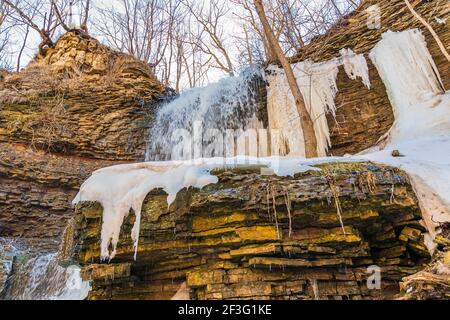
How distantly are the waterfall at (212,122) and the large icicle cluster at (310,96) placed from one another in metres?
0.44

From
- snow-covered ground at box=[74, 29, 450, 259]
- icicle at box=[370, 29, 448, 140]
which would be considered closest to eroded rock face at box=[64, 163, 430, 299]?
snow-covered ground at box=[74, 29, 450, 259]

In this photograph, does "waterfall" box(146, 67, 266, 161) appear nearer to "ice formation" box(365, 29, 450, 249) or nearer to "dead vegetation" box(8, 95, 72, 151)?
"dead vegetation" box(8, 95, 72, 151)

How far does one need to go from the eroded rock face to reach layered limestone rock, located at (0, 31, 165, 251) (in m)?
4.52

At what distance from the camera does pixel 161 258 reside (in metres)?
4.11

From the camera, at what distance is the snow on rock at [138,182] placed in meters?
3.99

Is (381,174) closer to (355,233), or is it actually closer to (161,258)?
(355,233)

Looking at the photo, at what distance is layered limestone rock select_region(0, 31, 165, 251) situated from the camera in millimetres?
7613

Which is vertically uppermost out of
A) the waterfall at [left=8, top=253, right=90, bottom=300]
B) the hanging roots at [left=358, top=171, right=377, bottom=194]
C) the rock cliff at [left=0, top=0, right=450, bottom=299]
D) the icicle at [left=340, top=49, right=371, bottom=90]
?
the icicle at [left=340, top=49, right=371, bottom=90]

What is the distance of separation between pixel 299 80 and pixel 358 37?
1.87m

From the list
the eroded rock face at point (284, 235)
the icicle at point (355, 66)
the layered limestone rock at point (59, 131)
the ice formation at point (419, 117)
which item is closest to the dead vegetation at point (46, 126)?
the layered limestone rock at point (59, 131)

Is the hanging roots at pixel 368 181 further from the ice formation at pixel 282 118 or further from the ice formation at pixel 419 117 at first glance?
the ice formation at pixel 282 118

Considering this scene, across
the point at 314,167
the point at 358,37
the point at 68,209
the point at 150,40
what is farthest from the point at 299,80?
the point at 150,40

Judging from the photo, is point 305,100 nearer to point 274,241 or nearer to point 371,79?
point 371,79

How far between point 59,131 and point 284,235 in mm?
6993
